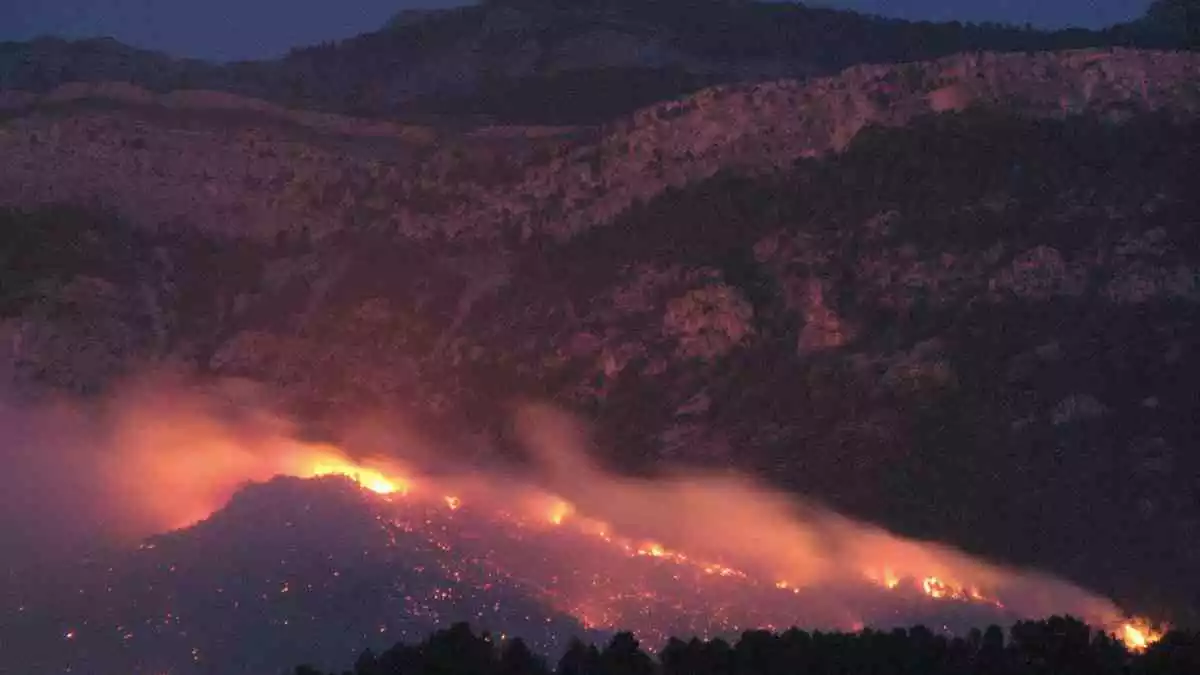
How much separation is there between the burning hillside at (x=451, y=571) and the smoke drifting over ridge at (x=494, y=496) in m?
0.04

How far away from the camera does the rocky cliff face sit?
52.3ft

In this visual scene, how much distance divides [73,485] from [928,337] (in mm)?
11673

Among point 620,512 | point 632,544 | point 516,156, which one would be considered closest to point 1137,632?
point 632,544

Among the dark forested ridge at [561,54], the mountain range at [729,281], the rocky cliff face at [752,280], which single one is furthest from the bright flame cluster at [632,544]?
the dark forested ridge at [561,54]

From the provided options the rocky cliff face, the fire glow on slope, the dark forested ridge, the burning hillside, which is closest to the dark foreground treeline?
the burning hillside

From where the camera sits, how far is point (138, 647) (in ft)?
32.9

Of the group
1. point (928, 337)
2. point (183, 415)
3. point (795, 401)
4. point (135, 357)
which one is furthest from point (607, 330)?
point (135, 357)

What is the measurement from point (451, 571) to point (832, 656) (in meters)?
4.65

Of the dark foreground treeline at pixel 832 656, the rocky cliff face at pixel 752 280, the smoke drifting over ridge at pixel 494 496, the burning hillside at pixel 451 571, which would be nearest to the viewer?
the dark foreground treeline at pixel 832 656

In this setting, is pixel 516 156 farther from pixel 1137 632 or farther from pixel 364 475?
pixel 1137 632

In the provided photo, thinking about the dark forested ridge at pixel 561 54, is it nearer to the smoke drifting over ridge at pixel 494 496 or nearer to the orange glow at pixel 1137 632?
the smoke drifting over ridge at pixel 494 496

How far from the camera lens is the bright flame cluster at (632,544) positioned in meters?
12.5

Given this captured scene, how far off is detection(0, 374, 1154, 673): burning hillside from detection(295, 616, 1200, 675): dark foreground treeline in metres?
2.12

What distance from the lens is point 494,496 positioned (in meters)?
14.5
